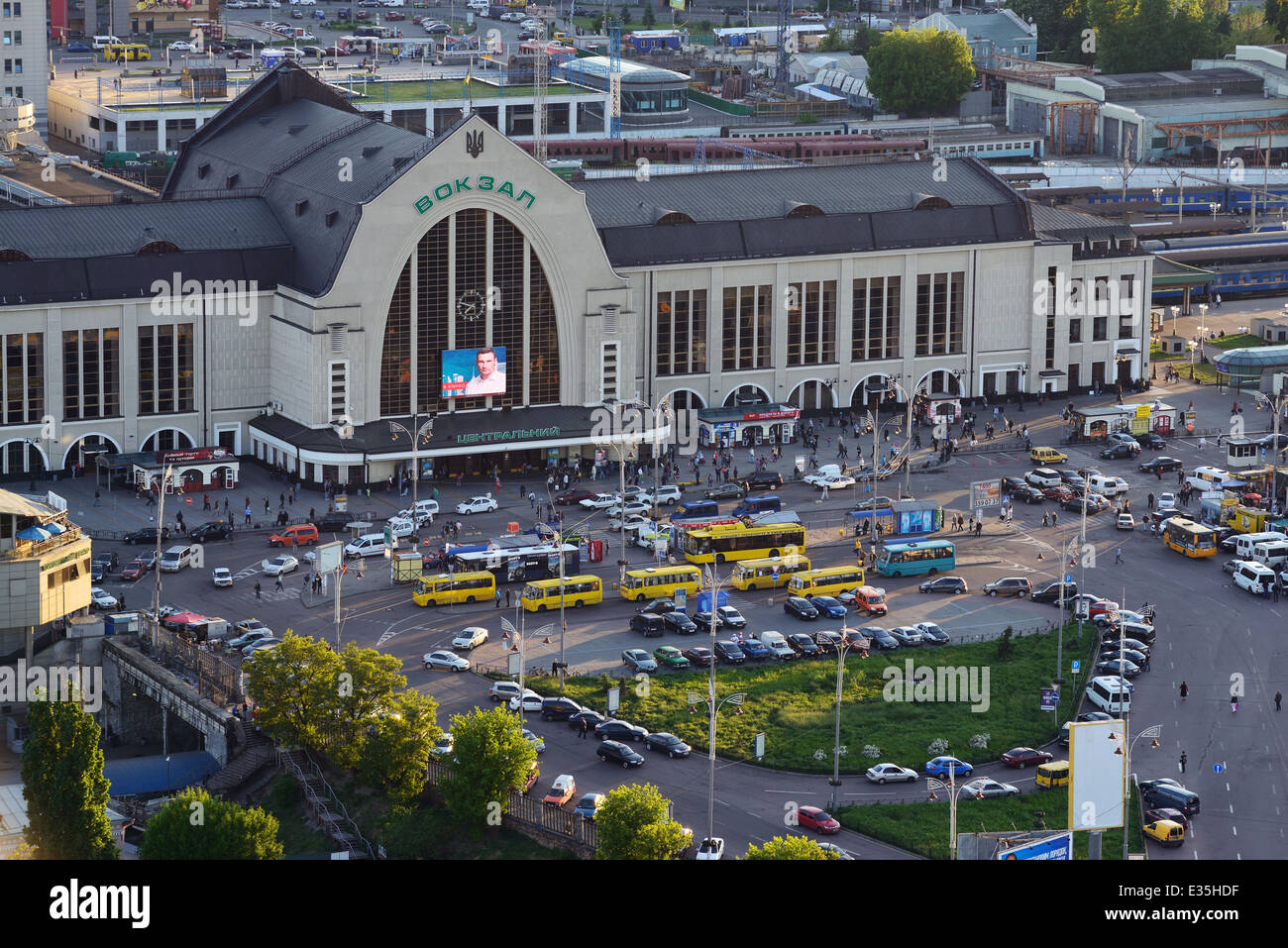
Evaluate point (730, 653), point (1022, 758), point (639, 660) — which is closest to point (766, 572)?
point (730, 653)

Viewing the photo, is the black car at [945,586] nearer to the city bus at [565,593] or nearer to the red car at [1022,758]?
the city bus at [565,593]

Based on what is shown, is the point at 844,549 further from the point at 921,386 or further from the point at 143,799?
the point at 143,799

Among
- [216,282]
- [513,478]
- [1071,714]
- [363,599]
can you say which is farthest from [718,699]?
[216,282]

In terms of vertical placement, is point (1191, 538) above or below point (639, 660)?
above

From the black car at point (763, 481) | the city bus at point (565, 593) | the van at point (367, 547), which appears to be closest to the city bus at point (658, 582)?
the city bus at point (565, 593)

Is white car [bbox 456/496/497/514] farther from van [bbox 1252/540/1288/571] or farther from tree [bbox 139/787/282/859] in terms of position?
tree [bbox 139/787/282/859]

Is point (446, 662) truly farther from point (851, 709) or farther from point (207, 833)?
point (207, 833)
